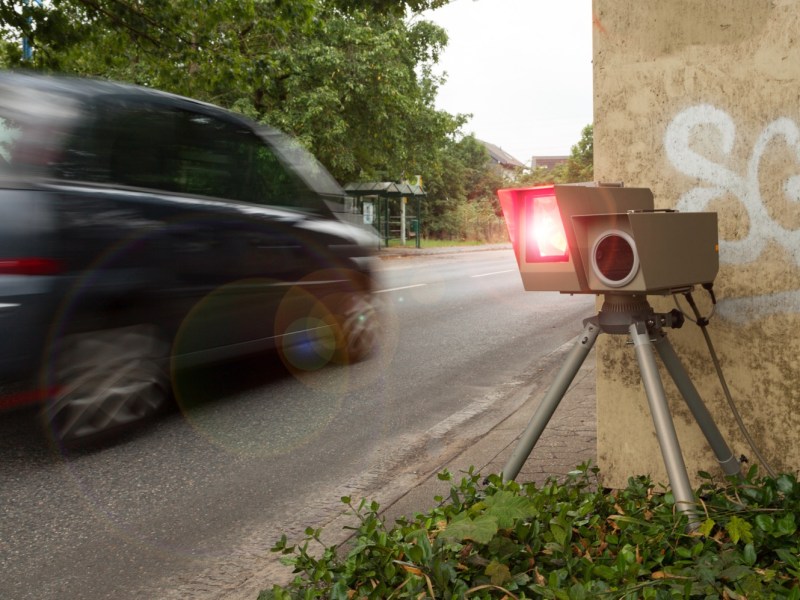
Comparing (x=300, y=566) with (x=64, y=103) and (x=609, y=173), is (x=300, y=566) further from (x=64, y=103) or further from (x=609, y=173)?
(x=64, y=103)

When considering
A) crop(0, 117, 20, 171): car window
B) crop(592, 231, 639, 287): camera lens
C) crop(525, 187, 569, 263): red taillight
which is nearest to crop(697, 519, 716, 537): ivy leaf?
crop(592, 231, 639, 287): camera lens

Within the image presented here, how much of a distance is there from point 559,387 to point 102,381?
281 cm

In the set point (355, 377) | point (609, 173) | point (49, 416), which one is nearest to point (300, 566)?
point (609, 173)

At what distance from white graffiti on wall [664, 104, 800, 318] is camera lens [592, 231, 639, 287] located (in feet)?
2.94

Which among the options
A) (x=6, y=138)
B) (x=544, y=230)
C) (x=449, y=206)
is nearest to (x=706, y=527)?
(x=544, y=230)

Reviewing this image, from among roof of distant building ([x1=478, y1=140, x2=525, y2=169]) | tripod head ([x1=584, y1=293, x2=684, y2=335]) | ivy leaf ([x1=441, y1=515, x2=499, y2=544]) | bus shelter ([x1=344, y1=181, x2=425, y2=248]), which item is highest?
roof of distant building ([x1=478, y1=140, x2=525, y2=169])

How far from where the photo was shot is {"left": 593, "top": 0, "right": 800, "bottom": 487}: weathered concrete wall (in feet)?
10.1

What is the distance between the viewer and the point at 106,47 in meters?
11.9

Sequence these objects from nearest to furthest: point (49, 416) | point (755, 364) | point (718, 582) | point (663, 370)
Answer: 1. point (718, 582)
2. point (755, 364)
3. point (663, 370)
4. point (49, 416)

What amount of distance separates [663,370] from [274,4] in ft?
30.3

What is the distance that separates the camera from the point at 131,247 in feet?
15.2

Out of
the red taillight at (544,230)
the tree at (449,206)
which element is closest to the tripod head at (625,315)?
the red taillight at (544,230)

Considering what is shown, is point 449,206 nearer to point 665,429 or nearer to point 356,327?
point 356,327

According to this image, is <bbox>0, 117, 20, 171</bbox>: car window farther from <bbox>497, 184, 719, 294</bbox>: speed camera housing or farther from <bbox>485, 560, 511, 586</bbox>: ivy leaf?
<bbox>485, 560, 511, 586</bbox>: ivy leaf
